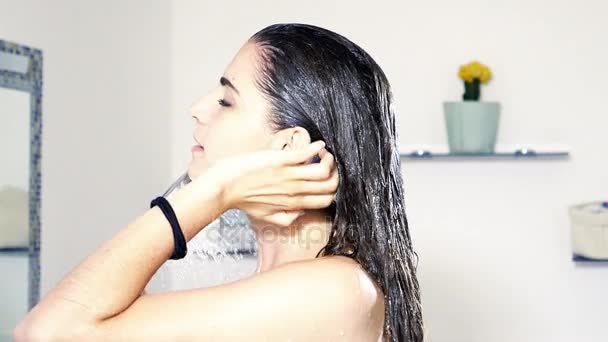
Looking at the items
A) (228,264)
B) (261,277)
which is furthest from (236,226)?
(261,277)

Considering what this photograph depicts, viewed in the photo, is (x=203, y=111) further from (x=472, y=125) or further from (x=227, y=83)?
(x=472, y=125)

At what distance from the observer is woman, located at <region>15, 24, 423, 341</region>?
1.00 meters

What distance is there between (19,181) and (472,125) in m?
1.44

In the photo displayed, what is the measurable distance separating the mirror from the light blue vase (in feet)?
4.34

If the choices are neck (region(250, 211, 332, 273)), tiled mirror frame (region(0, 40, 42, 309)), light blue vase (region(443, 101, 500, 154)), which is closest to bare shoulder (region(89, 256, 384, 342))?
neck (region(250, 211, 332, 273))

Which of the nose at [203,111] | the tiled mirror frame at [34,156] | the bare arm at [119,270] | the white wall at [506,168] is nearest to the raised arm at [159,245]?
the bare arm at [119,270]

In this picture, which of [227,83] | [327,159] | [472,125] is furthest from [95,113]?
[327,159]

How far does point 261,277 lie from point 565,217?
2.18m

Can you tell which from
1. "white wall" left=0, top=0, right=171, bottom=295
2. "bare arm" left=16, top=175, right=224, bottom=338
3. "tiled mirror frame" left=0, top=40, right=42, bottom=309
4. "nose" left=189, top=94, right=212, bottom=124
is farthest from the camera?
"white wall" left=0, top=0, right=171, bottom=295

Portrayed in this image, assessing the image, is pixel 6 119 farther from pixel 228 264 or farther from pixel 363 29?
pixel 363 29

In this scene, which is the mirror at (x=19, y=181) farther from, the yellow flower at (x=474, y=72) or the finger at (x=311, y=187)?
the yellow flower at (x=474, y=72)

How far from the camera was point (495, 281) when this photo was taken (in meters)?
3.04

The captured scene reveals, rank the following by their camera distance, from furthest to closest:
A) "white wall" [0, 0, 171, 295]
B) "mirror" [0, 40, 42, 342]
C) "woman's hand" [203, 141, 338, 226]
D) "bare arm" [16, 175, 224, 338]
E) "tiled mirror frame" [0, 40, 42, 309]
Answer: "white wall" [0, 0, 171, 295] → "tiled mirror frame" [0, 40, 42, 309] → "mirror" [0, 40, 42, 342] → "woman's hand" [203, 141, 338, 226] → "bare arm" [16, 175, 224, 338]

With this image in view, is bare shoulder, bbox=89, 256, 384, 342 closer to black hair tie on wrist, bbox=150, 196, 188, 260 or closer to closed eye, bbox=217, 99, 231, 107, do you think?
black hair tie on wrist, bbox=150, 196, 188, 260
